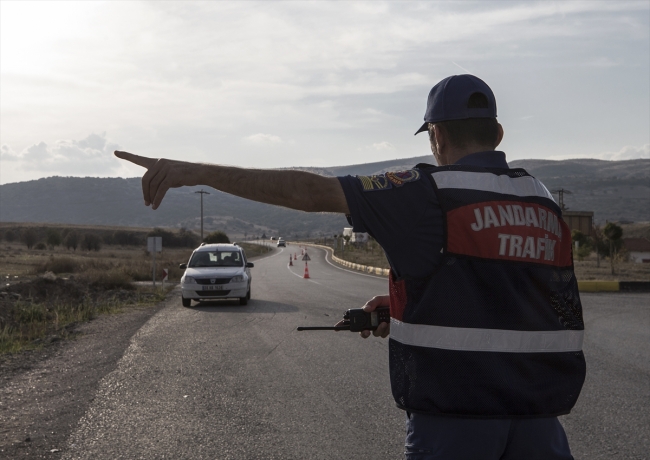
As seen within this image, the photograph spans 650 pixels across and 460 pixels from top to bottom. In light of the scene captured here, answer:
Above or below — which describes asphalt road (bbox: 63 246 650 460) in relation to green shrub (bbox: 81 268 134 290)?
above

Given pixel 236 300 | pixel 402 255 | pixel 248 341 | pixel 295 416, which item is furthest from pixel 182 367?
pixel 236 300

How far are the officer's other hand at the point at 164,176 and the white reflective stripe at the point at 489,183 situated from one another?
31.4 inches

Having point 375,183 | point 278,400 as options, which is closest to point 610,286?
point 278,400

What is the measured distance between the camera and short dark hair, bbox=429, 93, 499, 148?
2539mm

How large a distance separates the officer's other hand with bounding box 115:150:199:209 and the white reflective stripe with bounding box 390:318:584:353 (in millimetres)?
841

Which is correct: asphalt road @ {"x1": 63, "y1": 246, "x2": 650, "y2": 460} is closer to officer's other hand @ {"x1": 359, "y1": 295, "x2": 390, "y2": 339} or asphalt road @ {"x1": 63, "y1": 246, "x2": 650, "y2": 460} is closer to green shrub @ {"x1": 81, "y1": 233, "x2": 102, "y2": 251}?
officer's other hand @ {"x1": 359, "y1": 295, "x2": 390, "y2": 339}

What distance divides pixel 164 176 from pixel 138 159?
179 mm

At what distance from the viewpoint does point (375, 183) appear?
231 cm

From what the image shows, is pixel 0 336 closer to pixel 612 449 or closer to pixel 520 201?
pixel 612 449

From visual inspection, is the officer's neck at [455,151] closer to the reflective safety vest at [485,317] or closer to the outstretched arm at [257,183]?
the reflective safety vest at [485,317]

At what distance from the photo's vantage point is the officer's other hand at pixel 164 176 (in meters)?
2.38

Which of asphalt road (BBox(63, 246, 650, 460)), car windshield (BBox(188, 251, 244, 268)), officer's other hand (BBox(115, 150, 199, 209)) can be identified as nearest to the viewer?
officer's other hand (BBox(115, 150, 199, 209))

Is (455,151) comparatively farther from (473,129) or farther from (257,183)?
(257,183)

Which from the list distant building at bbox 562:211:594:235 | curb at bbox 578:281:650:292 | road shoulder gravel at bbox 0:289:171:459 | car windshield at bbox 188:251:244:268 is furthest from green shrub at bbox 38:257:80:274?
distant building at bbox 562:211:594:235
